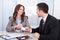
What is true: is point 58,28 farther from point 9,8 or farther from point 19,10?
point 9,8

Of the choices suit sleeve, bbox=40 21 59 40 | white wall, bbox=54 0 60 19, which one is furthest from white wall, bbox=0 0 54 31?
suit sleeve, bbox=40 21 59 40

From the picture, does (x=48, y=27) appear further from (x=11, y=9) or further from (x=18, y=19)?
(x=11, y=9)

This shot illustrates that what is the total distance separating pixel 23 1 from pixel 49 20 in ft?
6.27

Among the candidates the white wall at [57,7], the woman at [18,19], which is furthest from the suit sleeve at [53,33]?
the white wall at [57,7]

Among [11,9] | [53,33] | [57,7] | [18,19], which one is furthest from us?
[57,7]

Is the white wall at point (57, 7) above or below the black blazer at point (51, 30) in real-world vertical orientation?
above

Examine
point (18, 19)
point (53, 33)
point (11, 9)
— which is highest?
point (11, 9)

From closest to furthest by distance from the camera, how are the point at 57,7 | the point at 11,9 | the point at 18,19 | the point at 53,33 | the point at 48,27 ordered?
the point at 53,33 < the point at 48,27 < the point at 18,19 < the point at 11,9 < the point at 57,7

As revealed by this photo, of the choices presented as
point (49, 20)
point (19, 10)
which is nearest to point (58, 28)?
point (49, 20)

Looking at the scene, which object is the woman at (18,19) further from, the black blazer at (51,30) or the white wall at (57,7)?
the white wall at (57,7)

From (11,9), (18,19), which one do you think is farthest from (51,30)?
(11,9)

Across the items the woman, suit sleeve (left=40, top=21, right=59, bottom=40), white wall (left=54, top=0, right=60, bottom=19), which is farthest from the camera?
white wall (left=54, top=0, right=60, bottom=19)

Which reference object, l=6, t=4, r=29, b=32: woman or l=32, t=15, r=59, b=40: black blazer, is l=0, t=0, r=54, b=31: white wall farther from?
l=32, t=15, r=59, b=40: black blazer

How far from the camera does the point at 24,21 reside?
11.5 feet
